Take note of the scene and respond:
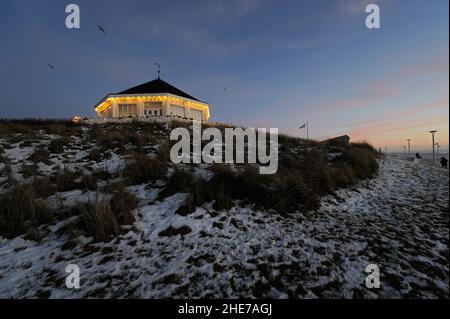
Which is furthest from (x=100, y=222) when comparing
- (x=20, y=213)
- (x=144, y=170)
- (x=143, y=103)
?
(x=143, y=103)

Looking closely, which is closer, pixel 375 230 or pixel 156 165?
pixel 375 230

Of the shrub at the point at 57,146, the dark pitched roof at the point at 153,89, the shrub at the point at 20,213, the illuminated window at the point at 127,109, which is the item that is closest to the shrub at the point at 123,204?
the shrub at the point at 20,213

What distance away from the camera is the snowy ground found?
3756 mm

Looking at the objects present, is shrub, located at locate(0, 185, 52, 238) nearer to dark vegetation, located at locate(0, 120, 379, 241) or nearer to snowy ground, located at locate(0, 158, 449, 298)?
dark vegetation, located at locate(0, 120, 379, 241)

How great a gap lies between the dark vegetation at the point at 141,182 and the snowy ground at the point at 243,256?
441 millimetres

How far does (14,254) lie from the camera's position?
4863 millimetres

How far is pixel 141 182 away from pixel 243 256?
548 centimetres

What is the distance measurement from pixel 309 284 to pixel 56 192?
27.1ft

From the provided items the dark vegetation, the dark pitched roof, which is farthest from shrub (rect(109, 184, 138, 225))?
the dark pitched roof

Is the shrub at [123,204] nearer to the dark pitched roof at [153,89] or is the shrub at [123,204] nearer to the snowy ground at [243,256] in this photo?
the snowy ground at [243,256]

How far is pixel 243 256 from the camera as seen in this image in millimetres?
4656
